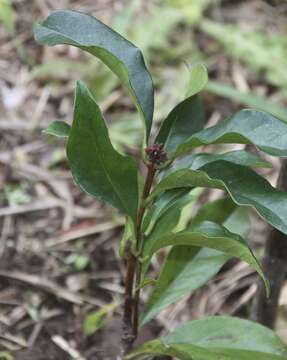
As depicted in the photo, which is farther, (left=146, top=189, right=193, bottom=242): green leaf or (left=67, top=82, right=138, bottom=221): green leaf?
(left=146, top=189, right=193, bottom=242): green leaf

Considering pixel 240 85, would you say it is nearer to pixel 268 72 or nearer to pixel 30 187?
pixel 268 72

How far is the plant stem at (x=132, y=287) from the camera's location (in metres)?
1.07

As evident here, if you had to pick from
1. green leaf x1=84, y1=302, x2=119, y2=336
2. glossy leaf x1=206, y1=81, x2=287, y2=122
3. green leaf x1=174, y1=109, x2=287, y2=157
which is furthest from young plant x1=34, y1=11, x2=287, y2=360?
glossy leaf x1=206, y1=81, x2=287, y2=122

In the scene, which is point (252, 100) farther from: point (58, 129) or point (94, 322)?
point (58, 129)

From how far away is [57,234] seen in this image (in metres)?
1.78

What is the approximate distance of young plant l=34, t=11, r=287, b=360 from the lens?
36.9 inches

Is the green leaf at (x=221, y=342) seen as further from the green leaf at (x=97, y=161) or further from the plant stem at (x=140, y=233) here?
the green leaf at (x=97, y=161)

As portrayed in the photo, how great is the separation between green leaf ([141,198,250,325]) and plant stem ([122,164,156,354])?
33 mm

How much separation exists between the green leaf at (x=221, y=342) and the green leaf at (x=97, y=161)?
26 cm

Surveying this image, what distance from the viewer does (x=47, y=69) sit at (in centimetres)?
226

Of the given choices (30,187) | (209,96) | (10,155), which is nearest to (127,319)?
(30,187)

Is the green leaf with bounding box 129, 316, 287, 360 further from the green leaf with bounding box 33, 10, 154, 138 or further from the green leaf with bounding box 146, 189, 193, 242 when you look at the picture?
the green leaf with bounding box 33, 10, 154, 138

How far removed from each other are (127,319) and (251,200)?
421mm

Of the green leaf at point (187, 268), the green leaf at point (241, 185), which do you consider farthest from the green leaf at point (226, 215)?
the green leaf at point (241, 185)
